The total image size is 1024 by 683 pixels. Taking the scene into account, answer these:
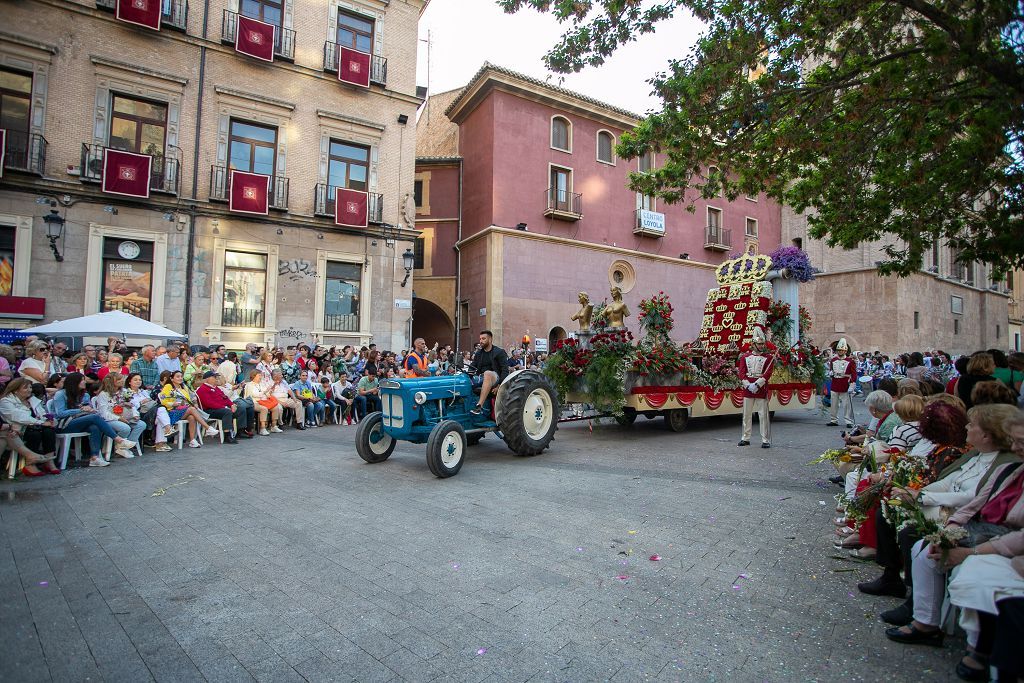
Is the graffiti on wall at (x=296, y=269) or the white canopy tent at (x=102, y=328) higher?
the graffiti on wall at (x=296, y=269)

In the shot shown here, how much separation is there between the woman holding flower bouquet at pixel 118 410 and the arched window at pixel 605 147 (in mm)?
22251

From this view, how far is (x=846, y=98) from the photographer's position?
7.07 metres

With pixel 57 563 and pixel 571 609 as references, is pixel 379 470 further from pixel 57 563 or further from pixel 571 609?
pixel 571 609

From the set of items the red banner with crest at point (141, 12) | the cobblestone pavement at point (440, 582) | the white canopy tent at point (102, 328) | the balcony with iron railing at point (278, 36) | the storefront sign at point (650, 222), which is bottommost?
the cobblestone pavement at point (440, 582)

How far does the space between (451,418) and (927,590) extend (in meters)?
5.69

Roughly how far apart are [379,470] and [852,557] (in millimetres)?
5345

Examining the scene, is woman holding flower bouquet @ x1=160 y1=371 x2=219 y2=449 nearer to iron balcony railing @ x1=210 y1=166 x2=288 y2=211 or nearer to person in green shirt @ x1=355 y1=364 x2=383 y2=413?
person in green shirt @ x1=355 y1=364 x2=383 y2=413

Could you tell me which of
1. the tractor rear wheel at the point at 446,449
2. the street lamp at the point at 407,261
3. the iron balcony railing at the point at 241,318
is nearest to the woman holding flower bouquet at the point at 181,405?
the tractor rear wheel at the point at 446,449

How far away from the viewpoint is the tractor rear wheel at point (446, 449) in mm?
6438

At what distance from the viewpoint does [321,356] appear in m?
14.8

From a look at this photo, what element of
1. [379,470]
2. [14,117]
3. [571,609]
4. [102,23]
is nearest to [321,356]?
[379,470]

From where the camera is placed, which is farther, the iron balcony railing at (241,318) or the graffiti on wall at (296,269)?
the graffiti on wall at (296,269)

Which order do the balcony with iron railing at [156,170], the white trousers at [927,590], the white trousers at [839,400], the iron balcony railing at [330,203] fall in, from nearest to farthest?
the white trousers at [927,590], the white trousers at [839,400], the balcony with iron railing at [156,170], the iron balcony railing at [330,203]

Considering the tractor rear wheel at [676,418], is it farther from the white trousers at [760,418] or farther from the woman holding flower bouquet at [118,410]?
the woman holding flower bouquet at [118,410]
